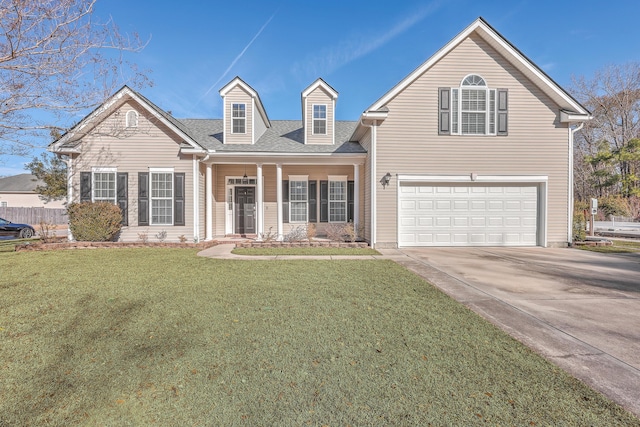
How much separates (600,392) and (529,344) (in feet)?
2.49

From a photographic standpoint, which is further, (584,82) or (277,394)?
(584,82)

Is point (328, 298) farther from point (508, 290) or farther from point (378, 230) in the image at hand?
point (378, 230)

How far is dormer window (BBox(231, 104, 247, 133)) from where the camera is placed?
11.6m

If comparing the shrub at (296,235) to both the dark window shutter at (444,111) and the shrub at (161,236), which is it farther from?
the dark window shutter at (444,111)

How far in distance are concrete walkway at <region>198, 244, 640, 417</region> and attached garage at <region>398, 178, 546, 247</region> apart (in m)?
1.35

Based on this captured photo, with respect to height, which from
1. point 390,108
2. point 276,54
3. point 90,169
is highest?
point 276,54

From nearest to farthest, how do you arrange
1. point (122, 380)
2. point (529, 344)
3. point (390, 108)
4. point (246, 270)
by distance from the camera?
1. point (122, 380)
2. point (529, 344)
3. point (246, 270)
4. point (390, 108)

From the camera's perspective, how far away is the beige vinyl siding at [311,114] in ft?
38.5

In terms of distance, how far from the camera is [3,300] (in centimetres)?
432

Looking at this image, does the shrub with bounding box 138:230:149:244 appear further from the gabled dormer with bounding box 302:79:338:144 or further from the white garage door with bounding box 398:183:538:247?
the white garage door with bounding box 398:183:538:247

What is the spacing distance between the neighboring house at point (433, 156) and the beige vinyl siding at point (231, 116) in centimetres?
115

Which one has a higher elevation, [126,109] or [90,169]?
[126,109]

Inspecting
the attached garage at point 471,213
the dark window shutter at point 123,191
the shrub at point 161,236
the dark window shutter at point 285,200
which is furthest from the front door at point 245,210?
the attached garage at point 471,213

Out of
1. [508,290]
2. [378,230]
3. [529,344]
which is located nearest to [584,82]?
[378,230]
